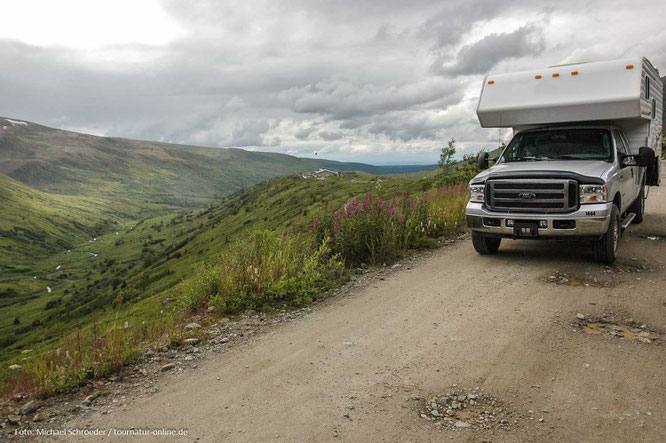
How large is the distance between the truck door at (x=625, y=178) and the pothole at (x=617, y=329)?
450 cm

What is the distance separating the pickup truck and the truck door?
0.9 inches

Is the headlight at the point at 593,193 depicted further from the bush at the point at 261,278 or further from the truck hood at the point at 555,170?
the bush at the point at 261,278

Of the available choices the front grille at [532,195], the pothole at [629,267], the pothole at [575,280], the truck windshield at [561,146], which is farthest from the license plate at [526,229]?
the truck windshield at [561,146]

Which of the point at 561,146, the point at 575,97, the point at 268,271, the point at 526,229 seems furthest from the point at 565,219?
the point at 268,271

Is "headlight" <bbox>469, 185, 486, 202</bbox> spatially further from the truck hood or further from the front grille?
the front grille

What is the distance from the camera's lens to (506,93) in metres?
11.1

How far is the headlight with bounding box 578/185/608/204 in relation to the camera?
27.6 feet

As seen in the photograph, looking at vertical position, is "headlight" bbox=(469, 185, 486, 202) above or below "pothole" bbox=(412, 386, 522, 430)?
above

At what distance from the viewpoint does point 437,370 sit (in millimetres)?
4980

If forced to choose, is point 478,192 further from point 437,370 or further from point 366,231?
point 437,370

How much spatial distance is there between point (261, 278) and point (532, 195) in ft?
17.5

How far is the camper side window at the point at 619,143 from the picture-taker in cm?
1003

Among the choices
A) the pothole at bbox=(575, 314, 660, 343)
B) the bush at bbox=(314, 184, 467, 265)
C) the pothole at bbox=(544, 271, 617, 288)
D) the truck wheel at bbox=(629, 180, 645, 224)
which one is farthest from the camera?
the truck wheel at bbox=(629, 180, 645, 224)

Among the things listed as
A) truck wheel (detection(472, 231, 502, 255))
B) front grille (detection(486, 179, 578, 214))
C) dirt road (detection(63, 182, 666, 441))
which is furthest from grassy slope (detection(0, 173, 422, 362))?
dirt road (detection(63, 182, 666, 441))
